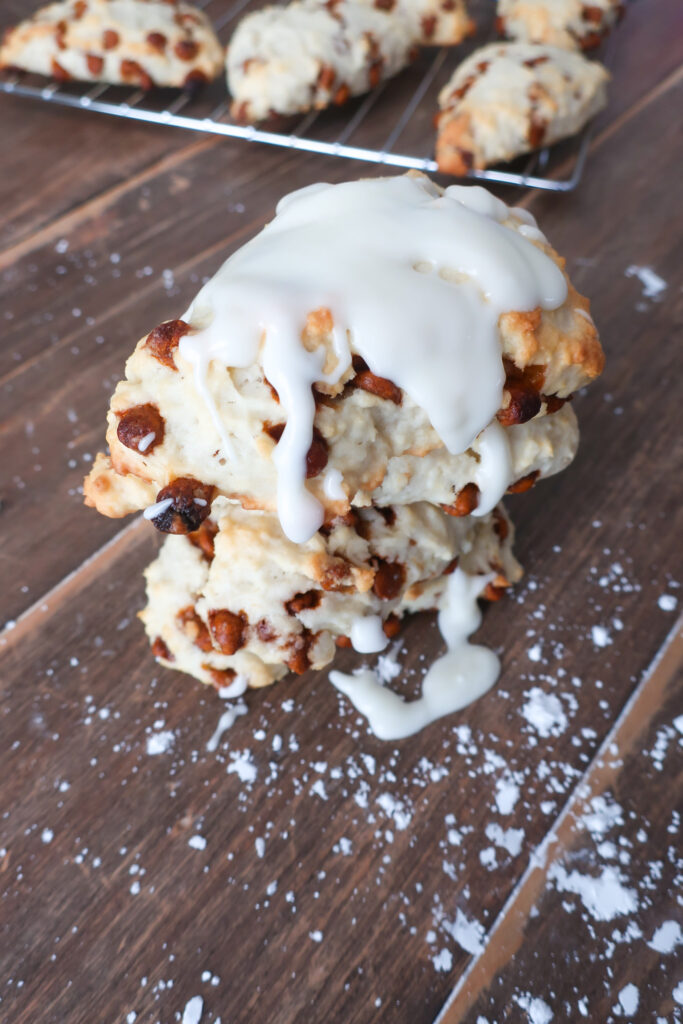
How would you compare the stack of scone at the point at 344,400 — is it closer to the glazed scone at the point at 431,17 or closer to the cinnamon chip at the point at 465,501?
the cinnamon chip at the point at 465,501

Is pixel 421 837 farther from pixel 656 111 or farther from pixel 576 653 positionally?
pixel 656 111

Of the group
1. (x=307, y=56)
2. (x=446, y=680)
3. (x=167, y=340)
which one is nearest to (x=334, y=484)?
(x=167, y=340)

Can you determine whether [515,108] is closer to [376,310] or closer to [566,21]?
[566,21]

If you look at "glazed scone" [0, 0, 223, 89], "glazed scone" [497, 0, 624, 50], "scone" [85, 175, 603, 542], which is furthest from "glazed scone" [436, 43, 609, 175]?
"scone" [85, 175, 603, 542]

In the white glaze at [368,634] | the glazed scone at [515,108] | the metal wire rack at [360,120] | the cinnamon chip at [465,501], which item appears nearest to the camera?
the cinnamon chip at [465,501]

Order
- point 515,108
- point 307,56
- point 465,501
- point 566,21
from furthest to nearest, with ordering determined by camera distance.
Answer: point 566,21 → point 307,56 → point 515,108 → point 465,501

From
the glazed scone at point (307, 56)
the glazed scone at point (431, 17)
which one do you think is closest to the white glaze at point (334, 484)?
the glazed scone at point (307, 56)

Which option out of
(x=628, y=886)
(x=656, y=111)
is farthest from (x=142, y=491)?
(x=656, y=111)
